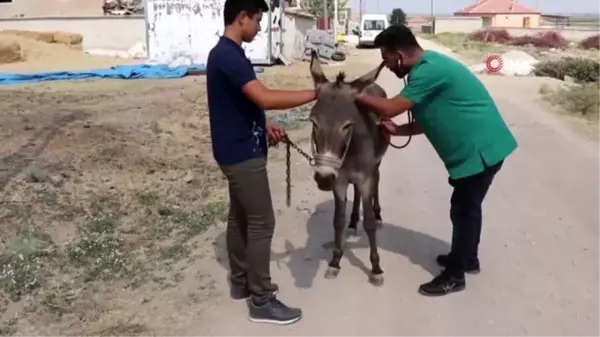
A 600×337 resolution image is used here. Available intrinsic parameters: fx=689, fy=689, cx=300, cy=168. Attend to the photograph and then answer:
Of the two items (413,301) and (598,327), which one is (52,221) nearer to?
(413,301)

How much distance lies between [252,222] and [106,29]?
1047 inches

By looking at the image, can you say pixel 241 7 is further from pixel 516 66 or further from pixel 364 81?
pixel 516 66

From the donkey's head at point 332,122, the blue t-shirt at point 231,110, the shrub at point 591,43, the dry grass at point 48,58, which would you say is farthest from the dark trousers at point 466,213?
the shrub at point 591,43

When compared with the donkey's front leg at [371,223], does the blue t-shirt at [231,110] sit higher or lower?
higher

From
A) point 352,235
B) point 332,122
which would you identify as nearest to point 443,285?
point 352,235

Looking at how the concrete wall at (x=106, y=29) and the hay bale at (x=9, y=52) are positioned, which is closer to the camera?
the hay bale at (x=9, y=52)

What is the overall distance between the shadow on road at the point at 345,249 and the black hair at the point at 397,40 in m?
2.02

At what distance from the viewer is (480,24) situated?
3278 inches

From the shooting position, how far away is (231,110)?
4523 mm

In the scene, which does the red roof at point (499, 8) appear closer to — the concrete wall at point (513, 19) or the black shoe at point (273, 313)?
the concrete wall at point (513, 19)

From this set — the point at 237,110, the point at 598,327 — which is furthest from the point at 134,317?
the point at 598,327

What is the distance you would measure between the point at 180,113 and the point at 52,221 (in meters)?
6.89

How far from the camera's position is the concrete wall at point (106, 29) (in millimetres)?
29234

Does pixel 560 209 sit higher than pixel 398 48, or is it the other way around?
pixel 398 48
